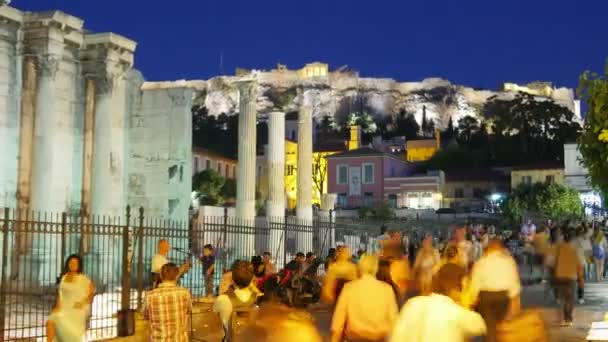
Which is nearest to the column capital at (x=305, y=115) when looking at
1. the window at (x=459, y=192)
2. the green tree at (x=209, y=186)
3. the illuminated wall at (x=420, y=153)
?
the green tree at (x=209, y=186)

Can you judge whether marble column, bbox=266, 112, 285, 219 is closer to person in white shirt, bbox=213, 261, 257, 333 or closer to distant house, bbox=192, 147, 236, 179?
person in white shirt, bbox=213, 261, 257, 333

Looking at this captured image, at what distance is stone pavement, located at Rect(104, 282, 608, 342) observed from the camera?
11.9 m

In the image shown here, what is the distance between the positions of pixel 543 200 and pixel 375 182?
2291cm

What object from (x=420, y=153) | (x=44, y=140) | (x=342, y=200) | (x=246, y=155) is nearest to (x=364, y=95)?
(x=420, y=153)

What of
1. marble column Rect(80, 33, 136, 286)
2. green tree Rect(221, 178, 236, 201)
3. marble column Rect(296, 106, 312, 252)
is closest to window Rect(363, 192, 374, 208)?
green tree Rect(221, 178, 236, 201)

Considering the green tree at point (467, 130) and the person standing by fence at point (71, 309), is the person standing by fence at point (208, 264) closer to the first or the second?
the person standing by fence at point (71, 309)

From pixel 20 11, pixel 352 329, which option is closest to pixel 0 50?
pixel 20 11

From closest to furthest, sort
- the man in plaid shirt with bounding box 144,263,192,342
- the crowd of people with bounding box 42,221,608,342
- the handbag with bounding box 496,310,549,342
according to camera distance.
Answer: the crowd of people with bounding box 42,221,608,342
the handbag with bounding box 496,310,549,342
the man in plaid shirt with bounding box 144,263,192,342

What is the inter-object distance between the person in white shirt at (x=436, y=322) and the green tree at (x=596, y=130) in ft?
16.7

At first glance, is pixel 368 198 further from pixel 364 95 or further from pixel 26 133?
pixel 364 95

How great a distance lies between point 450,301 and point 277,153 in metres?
24.0

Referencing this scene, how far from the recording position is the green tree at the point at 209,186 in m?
64.9

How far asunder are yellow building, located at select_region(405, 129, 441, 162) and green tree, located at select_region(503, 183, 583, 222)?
33.7m

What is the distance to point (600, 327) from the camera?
6.67 m
